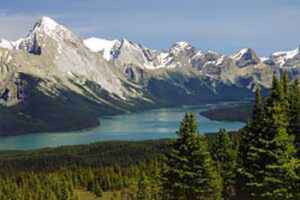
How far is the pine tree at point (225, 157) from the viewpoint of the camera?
61425 millimetres

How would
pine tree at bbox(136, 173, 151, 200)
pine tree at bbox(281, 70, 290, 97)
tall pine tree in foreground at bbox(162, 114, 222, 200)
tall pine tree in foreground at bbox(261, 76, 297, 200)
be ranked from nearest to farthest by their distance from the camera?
tall pine tree in foreground at bbox(261, 76, 297, 200), tall pine tree in foreground at bbox(162, 114, 222, 200), pine tree at bbox(281, 70, 290, 97), pine tree at bbox(136, 173, 151, 200)

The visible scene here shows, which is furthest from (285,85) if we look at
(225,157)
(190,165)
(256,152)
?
(225,157)

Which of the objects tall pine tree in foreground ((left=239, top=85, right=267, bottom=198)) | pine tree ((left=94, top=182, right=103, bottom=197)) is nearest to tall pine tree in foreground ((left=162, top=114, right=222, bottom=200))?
tall pine tree in foreground ((left=239, top=85, right=267, bottom=198))

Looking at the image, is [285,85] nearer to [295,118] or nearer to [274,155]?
[295,118]

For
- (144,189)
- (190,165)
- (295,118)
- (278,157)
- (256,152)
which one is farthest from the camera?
(144,189)

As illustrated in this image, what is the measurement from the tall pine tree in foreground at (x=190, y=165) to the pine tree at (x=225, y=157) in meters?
25.1

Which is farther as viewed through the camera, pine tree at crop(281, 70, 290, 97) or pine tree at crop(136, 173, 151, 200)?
pine tree at crop(136, 173, 151, 200)

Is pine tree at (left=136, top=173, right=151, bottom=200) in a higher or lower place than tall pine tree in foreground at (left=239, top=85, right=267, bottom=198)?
lower

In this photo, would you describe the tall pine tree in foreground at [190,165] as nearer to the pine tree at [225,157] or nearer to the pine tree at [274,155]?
the pine tree at [274,155]

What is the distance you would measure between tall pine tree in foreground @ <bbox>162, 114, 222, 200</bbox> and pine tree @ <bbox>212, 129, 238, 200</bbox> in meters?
25.1

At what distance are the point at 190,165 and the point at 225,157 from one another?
2757 cm

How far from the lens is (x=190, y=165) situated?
3584cm

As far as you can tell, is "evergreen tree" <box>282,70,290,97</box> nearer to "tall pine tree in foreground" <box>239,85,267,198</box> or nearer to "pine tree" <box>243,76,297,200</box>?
"pine tree" <box>243,76,297,200</box>

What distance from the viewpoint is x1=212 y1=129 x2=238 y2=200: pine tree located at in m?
61.4
